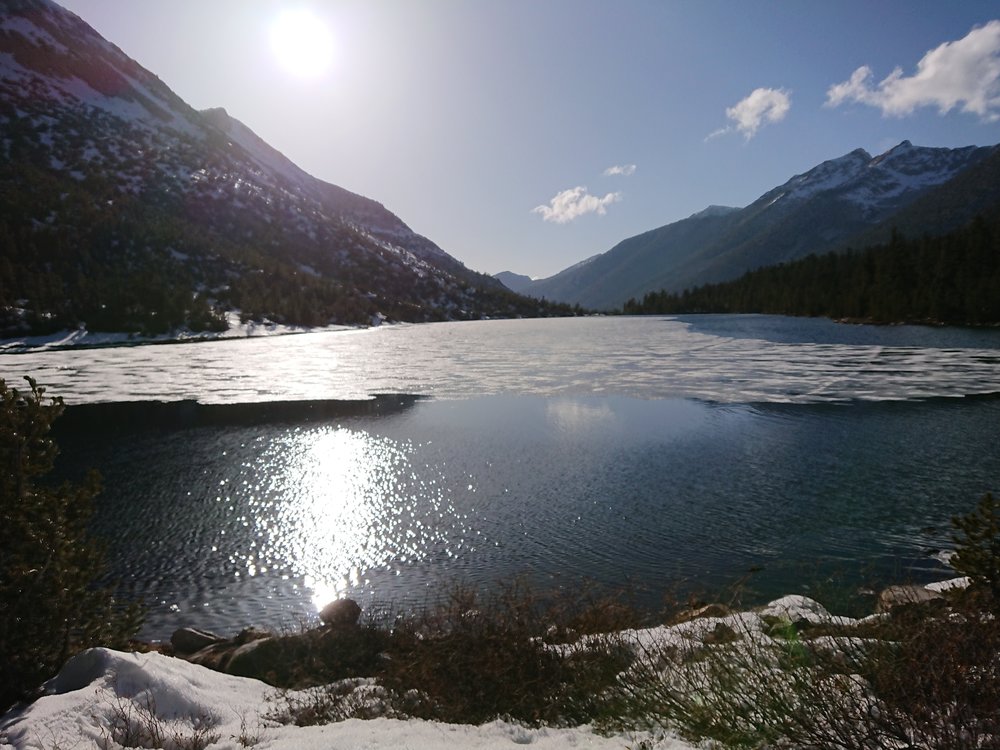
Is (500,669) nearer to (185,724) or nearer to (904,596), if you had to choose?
(185,724)

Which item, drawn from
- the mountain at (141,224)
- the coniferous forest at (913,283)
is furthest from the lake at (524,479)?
the coniferous forest at (913,283)

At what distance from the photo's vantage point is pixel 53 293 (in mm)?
78062

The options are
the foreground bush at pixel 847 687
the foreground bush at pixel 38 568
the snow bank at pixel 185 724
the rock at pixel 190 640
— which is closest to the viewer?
the foreground bush at pixel 847 687

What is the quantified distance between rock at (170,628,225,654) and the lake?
43.3 inches

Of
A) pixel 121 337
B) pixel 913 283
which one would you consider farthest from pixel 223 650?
pixel 913 283

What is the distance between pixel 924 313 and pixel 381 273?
5176 inches

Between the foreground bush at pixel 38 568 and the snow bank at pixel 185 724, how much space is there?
1.43ft

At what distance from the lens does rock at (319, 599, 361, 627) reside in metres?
9.39

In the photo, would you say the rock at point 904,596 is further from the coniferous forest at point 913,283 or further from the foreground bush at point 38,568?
the coniferous forest at point 913,283

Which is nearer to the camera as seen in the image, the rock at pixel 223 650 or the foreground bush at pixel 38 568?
the foreground bush at pixel 38 568

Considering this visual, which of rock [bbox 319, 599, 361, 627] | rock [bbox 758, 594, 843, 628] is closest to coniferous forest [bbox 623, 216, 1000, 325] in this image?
rock [bbox 758, 594, 843, 628]

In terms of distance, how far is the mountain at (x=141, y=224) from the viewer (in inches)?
3327

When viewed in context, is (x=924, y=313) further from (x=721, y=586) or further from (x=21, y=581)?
(x=21, y=581)

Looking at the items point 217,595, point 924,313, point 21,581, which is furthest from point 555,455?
point 924,313
